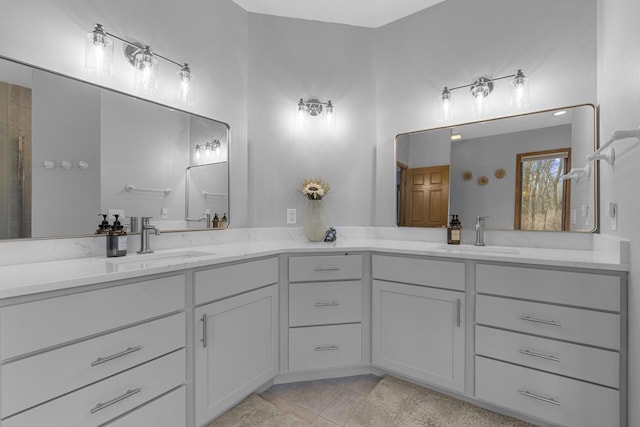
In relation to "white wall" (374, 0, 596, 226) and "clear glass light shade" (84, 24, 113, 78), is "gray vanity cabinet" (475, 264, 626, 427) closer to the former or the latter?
"white wall" (374, 0, 596, 226)

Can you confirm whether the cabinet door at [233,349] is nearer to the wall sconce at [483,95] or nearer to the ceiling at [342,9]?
the wall sconce at [483,95]

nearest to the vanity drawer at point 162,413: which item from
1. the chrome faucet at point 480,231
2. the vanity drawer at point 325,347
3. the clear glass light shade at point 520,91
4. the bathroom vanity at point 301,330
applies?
the bathroom vanity at point 301,330

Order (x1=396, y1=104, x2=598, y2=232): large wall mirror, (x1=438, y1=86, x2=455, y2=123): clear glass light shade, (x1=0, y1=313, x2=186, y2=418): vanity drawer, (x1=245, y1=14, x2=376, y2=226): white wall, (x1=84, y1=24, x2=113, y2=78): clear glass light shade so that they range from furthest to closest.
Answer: (x1=245, y1=14, x2=376, y2=226): white wall, (x1=438, y1=86, x2=455, y2=123): clear glass light shade, (x1=396, y1=104, x2=598, y2=232): large wall mirror, (x1=84, y1=24, x2=113, y2=78): clear glass light shade, (x1=0, y1=313, x2=186, y2=418): vanity drawer

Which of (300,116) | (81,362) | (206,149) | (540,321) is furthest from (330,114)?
(81,362)

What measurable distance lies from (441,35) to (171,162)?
7.16 ft

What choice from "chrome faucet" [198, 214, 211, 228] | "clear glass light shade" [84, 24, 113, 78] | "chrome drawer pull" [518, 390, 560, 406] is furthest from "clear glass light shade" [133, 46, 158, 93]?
"chrome drawer pull" [518, 390, 560, 406]

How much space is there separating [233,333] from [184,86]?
1.55 meters

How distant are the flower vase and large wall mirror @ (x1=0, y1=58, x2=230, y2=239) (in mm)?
767

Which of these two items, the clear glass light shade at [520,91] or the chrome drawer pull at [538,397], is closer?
the chrome drawer pull at [538,397]

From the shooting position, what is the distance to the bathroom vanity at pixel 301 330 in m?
0.97

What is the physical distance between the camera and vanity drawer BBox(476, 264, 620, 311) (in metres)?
1.29

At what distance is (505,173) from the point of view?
198 centimetres

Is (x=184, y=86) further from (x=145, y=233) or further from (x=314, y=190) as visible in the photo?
(x=314, y=190)

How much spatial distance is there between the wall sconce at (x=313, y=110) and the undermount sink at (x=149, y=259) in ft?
4.46
